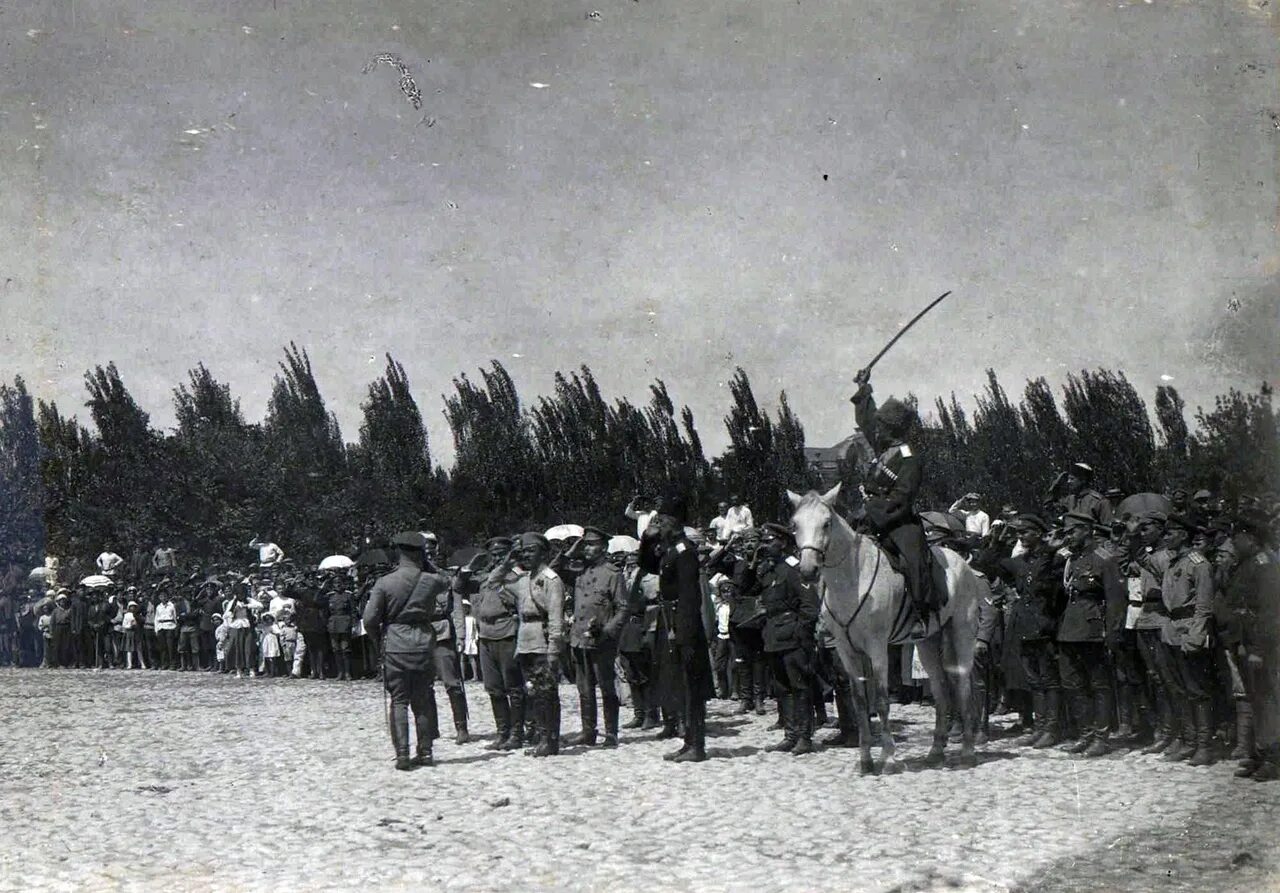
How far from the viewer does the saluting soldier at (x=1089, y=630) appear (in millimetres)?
11266

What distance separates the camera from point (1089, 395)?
27.5m

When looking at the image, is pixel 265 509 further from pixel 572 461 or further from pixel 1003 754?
pixel 1003 754

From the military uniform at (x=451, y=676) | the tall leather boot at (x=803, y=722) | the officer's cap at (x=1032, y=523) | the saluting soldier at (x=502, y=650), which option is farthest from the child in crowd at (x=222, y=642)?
the officer's cap at (x=1032, y=523)

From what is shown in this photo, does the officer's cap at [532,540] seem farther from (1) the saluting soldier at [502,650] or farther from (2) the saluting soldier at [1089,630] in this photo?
(2) the saluting soldier at [1089,630]

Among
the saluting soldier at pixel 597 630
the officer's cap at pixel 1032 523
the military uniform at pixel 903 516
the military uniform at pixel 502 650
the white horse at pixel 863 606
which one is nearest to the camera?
the white horse at pixel 863 606

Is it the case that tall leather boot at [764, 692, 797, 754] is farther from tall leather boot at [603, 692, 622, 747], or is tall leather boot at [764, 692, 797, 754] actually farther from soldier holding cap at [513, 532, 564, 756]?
soldier holding cap at [513, 532, 564, 756]

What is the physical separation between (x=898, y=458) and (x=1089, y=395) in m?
18.0

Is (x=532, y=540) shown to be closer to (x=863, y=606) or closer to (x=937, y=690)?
(x=863, y=606)

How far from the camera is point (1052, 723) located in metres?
11.9

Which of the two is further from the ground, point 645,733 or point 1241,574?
point 1241,574

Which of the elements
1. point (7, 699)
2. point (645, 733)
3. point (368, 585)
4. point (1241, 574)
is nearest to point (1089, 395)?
point (368, 585)

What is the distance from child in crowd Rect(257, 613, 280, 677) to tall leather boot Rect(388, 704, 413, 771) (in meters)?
14.3

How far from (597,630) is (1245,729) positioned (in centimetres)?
580

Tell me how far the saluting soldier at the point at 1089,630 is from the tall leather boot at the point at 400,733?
578 centimetres
